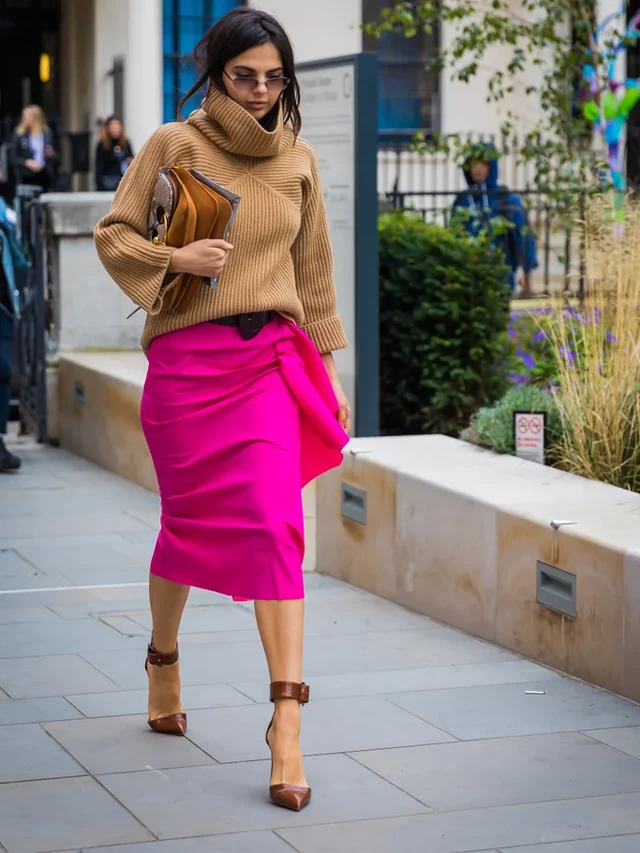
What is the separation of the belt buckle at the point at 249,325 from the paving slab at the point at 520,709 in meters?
1.26

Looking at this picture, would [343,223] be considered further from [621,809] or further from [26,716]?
[621,809]

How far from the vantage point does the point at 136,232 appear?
13.5 feet

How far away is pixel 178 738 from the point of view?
439 cm

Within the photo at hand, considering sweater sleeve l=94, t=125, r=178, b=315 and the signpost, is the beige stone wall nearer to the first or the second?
the signpost

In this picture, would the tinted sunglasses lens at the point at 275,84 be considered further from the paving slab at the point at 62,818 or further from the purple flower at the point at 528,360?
the purple flower at the point at 528,360

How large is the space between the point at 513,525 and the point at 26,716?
1.70m

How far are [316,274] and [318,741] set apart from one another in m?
1.26

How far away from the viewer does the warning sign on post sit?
625cm

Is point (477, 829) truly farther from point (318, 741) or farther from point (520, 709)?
point (520, 709)

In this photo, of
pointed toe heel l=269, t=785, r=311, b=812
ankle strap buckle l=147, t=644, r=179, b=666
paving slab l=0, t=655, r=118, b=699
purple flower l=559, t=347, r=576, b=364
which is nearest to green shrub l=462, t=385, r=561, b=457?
purple flower l=559, t=347, r=576, b=364

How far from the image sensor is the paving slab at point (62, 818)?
3.60 m

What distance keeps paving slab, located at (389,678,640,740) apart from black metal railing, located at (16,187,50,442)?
5.71 meters

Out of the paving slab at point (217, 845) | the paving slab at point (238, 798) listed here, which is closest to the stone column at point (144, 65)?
the paving slab at point (238, 798)

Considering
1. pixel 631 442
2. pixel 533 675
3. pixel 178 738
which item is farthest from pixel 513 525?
pixel 178 738
